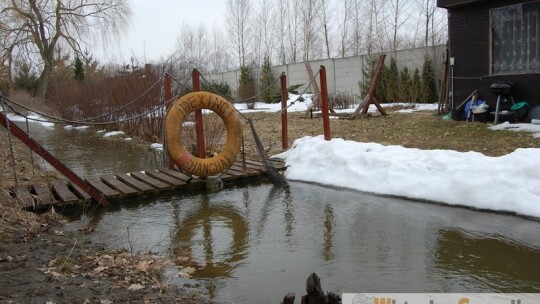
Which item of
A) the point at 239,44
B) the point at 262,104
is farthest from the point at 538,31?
the point at 239,44

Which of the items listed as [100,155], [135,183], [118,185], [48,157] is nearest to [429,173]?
[135,183]

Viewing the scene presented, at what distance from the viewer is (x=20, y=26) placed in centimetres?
3145

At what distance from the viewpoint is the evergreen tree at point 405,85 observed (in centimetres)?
2145

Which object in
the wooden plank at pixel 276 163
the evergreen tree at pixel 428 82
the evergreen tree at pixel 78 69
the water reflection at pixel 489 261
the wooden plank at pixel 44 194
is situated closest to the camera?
the water reflection at pixel 489 261

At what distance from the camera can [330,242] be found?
15.3 feet

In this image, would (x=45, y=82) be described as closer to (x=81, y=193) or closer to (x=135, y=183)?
(x=135, y=183)

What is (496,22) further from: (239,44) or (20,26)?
(239,44)

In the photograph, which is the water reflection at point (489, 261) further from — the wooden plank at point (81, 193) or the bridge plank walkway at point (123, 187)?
the wooden plank at point (81, 193)

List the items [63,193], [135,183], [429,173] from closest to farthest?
1. [429,173]
2. [63,193]
3. [135,183]

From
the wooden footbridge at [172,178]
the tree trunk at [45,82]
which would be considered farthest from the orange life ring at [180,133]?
the tree trunk at [45,82]

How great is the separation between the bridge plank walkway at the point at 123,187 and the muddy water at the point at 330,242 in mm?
317

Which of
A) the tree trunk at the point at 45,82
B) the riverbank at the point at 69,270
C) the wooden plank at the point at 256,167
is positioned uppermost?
the tree trunk at the point at 45,82

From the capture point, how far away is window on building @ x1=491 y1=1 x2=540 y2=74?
10969 millimetres

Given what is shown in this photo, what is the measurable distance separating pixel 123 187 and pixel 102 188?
0.99ft
